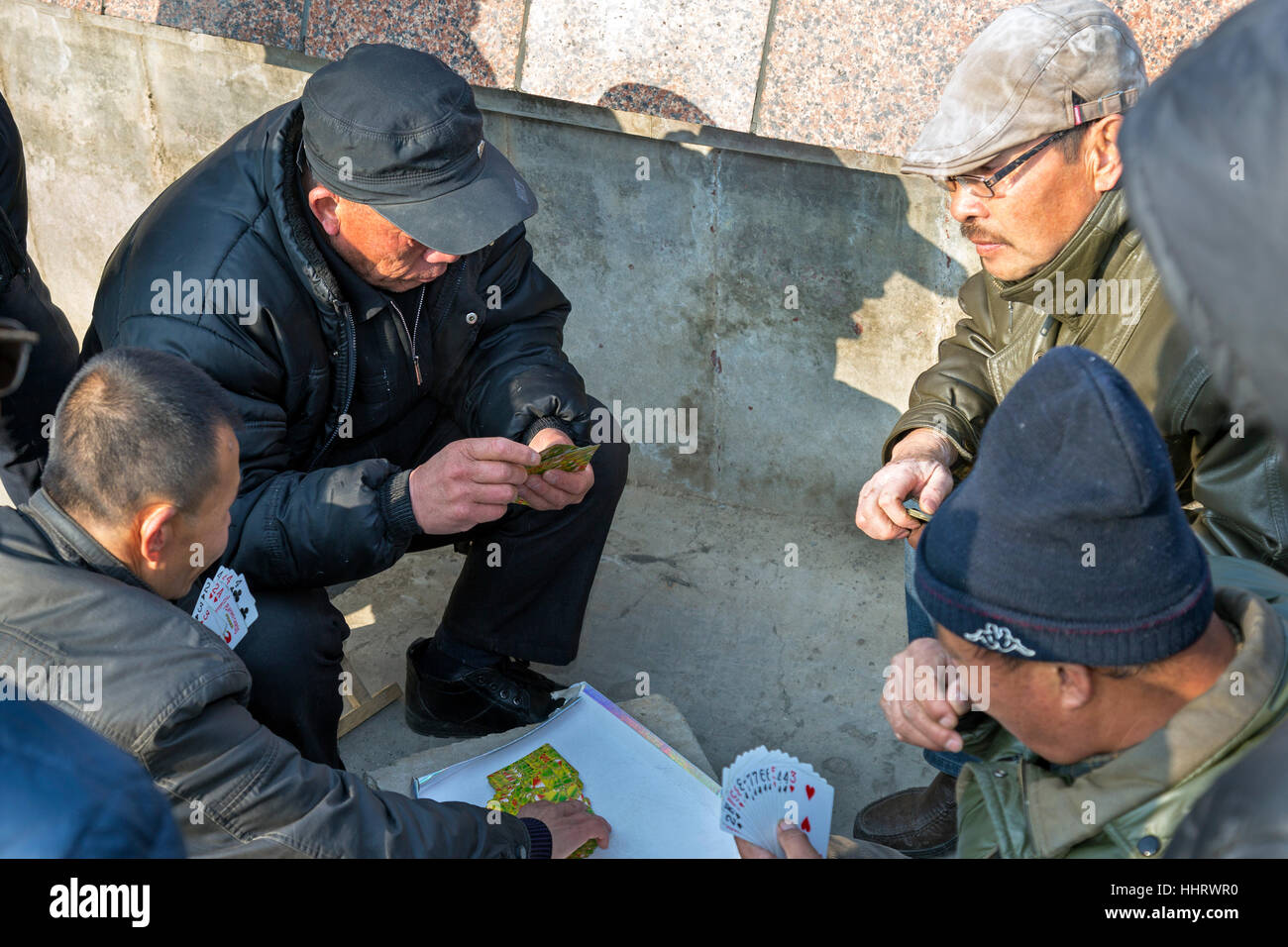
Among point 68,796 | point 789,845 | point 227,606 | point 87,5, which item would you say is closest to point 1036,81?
point 789,845

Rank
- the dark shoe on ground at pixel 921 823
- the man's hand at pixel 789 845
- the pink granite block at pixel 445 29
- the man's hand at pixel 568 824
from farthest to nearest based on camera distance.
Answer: the pink granite block at pixel 445 29
the dark shoe on ground at pixel 921 823
the man's hand at pixel 568 824
the man's hand at pixel 789 845

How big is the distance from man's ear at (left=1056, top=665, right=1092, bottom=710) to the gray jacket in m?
1.28

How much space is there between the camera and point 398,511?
306 centimetres

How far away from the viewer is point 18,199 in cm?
371

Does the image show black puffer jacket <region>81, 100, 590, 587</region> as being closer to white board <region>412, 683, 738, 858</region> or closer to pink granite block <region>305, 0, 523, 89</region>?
white board <region>412, 683, 738, 858</region>

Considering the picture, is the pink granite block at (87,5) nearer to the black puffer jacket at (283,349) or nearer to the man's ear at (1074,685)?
the black puffer jacket at (283,349)

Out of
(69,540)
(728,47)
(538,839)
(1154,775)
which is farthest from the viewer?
(728,47)

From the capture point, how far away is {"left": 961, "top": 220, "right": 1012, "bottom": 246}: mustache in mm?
2875

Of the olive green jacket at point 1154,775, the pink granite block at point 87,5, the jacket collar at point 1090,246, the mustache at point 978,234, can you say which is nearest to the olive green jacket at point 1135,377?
the jacket collar at point 1090,246

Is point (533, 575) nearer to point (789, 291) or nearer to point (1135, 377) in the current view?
point (789, 291)

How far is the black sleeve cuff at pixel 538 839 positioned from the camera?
2.62 metres

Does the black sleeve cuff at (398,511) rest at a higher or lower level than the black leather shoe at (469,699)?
higher

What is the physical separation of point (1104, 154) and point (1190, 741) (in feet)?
5.18

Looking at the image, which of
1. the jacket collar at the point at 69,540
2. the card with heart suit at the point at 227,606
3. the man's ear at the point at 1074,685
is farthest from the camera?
the card with heart suit at the point at 227,606
